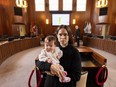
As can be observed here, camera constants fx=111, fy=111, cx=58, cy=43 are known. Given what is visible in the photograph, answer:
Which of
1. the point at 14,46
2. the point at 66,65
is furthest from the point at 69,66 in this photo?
the point at 14,46

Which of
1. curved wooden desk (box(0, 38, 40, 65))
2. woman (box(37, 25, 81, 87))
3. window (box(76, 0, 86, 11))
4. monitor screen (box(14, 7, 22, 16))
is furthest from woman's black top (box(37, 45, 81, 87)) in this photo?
window (box(76, 0, 86, 11))

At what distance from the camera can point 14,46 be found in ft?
19.6

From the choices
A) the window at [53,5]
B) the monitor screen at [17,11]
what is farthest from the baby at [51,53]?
the window at [53,5]

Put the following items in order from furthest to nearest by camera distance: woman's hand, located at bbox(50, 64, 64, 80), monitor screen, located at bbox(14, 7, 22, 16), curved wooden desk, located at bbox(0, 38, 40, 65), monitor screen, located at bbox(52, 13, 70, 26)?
monitor screen, located at bbox(52, 13, 70, 26)
monitor screen, located at bbox(14, 7, 22, 16)
curved wooden desk, located at bbox(0, 38, 40, 65)
woman's hand, located at bbox(50, 64, 64, 80)

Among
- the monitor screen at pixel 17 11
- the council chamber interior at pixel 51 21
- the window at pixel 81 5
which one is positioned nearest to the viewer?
the council chamber interior at pixel 51 21

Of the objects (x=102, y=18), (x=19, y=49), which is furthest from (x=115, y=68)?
(x=102, y=18)

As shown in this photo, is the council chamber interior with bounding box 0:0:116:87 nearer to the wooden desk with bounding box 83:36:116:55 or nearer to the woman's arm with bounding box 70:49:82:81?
the wooden desk with bounding box 83:36:116:55

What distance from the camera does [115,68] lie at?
13.0 feet

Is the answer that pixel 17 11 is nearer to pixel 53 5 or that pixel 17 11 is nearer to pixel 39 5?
pixel 39 5

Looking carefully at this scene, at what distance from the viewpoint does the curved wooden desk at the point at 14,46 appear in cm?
470

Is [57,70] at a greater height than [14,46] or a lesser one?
A: greater

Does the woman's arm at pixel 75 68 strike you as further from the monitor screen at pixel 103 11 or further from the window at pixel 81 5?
the window at pixel 81 5

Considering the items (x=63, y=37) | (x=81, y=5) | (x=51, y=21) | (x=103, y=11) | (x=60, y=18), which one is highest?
(x=81, y=5)

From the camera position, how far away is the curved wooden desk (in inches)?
185
